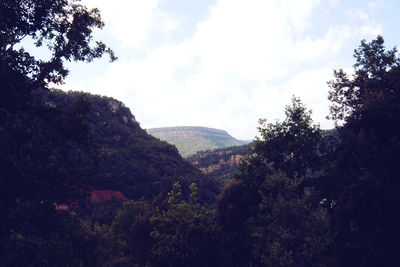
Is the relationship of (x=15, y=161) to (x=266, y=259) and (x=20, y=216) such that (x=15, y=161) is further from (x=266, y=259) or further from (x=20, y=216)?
(x=266, y=259)

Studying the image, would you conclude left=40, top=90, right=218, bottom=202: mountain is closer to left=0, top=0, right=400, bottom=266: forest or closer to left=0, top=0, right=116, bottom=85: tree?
left=0, top=0, right=400, bottom=266: forest

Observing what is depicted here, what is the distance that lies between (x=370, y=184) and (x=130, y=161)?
258 feet

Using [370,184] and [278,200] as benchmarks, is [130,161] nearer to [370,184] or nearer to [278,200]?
[278,200]

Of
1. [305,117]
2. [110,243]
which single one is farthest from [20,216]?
[305,117]

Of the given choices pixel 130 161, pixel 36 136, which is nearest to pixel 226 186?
pixel 36 136

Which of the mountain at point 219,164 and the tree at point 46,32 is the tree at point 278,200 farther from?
the mountain at point 219,164

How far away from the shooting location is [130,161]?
3516 inches

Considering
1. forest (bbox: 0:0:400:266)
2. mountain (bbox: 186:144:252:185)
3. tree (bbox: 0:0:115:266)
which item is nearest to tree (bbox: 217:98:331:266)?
forest (bbox: 0:0:400:266)

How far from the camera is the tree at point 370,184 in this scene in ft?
57.2

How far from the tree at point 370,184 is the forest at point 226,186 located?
66mm

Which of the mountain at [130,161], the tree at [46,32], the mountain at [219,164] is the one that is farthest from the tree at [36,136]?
the mountain at [219,164]

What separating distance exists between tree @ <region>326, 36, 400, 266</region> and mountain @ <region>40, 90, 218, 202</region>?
63.6m

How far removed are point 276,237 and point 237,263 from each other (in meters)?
7.38

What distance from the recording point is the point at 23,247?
10.6m
